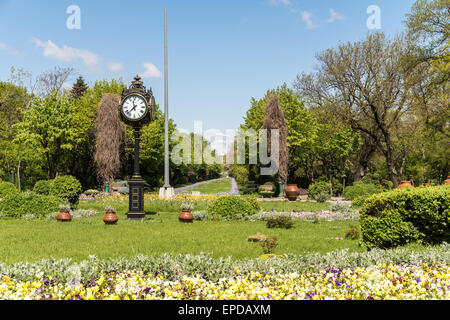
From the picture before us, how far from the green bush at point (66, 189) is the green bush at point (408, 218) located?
505 inches

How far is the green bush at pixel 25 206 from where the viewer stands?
13203 millimetres

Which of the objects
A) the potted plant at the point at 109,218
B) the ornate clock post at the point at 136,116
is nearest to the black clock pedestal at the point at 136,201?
the ornate clock post at the point at 136,116

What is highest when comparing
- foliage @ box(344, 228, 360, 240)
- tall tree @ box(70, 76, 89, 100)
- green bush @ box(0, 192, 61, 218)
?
tall tree @ box(70, 76, 89, 100)

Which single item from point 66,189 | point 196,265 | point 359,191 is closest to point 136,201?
point 66,189

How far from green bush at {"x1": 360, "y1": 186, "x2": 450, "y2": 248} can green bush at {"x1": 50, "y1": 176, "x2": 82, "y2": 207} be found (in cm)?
1282

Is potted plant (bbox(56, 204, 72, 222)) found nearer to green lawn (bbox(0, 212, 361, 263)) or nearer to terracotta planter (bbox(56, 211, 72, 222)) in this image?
terracotta planter (bbox(56, 211, 72, 222))

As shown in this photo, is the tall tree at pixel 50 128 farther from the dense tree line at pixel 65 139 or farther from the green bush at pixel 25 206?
the green bush at pixel 25 206

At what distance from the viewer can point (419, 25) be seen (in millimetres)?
21391

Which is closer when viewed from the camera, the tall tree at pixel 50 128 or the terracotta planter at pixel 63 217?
the terracotta planter at pixel 63 217

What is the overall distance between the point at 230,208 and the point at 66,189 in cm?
760

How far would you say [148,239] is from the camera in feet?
28.7

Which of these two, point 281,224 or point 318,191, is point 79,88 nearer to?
point 318,191

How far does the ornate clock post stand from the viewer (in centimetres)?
1341

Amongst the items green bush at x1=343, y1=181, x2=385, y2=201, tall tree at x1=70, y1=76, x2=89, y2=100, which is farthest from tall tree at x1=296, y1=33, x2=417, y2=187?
tall tree at x1=70, y1=76, x2=89, y2=100
